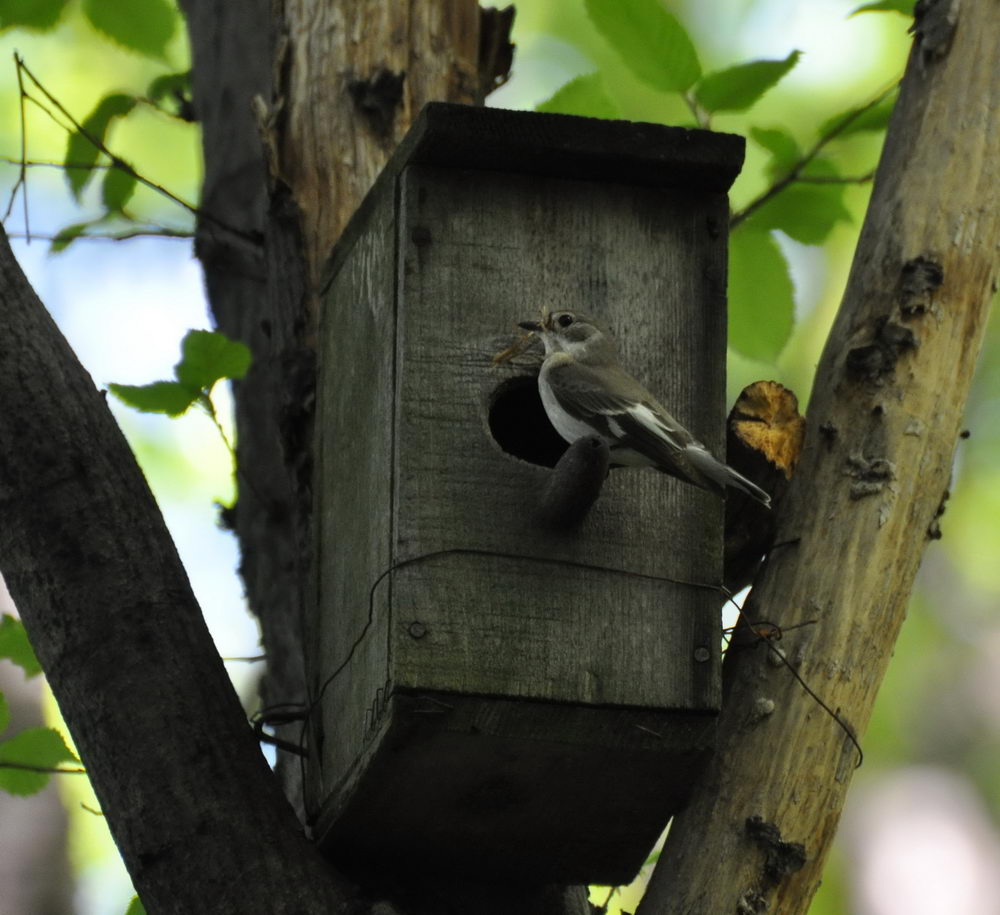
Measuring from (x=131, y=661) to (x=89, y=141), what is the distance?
1.87 m

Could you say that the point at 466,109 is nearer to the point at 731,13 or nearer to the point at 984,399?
the point at 731,13

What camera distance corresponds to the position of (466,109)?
10.9 feet

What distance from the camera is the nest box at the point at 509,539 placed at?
2.98 m

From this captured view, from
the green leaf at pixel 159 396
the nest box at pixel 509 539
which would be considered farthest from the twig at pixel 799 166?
the green leaf at pixel 159 396

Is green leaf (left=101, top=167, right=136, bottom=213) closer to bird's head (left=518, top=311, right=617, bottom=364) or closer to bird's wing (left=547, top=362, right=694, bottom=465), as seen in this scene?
bird's head (left=518, top=311, right=617, bottom=364)

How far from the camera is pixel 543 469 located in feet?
10.4

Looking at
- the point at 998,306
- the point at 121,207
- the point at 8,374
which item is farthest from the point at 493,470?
the point at 998,306

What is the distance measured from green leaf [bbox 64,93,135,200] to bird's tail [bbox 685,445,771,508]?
211cm

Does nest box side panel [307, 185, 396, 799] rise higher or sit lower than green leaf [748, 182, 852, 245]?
lower

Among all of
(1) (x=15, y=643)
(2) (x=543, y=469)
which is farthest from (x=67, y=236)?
(2) (x=543, y=469)

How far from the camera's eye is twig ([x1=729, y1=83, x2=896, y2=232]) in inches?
157

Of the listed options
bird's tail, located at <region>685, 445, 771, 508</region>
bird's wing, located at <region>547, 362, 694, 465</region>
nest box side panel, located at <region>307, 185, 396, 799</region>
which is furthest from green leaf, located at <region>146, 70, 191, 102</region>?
bird's tail, located at <region>685, 445, 771, 508</region>

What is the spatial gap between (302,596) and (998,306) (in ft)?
25.3

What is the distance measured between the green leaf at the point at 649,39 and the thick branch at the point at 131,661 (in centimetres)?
152
